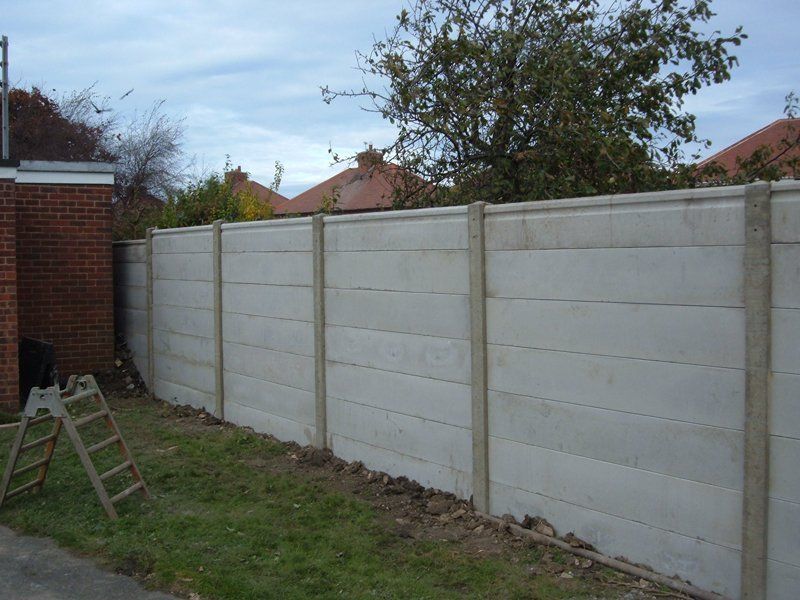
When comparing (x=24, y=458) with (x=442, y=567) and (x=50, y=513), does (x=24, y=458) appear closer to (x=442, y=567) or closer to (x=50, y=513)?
(x=50, y=513)

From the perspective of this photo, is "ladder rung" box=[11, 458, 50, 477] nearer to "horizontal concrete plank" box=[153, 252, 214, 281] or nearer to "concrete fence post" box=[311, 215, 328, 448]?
"concrete fence post" box=[311, 215, 328, 448]

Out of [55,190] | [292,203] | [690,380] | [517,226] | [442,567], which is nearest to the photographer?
[690,380]

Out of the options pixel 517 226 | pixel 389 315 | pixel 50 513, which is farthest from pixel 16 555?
pixel 517 226

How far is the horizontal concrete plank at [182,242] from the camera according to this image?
949 centimetres

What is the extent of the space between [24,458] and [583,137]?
5926mm

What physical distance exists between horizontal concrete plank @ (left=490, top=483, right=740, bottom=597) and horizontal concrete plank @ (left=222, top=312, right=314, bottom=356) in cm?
275

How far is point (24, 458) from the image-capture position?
775cm

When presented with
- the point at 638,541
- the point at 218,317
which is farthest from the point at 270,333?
the point at 638,541

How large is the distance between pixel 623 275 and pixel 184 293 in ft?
21.6

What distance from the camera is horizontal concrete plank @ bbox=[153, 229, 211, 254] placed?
949 centimetres

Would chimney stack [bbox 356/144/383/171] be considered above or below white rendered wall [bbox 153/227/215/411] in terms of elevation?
above

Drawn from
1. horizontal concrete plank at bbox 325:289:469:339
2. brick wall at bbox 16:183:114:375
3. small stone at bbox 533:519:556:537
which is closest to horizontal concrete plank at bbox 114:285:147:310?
brick wall at bbox 16:183:114:375

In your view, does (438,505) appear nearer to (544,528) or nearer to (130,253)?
(544,528)

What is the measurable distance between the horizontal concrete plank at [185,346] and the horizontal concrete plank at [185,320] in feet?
0.20
